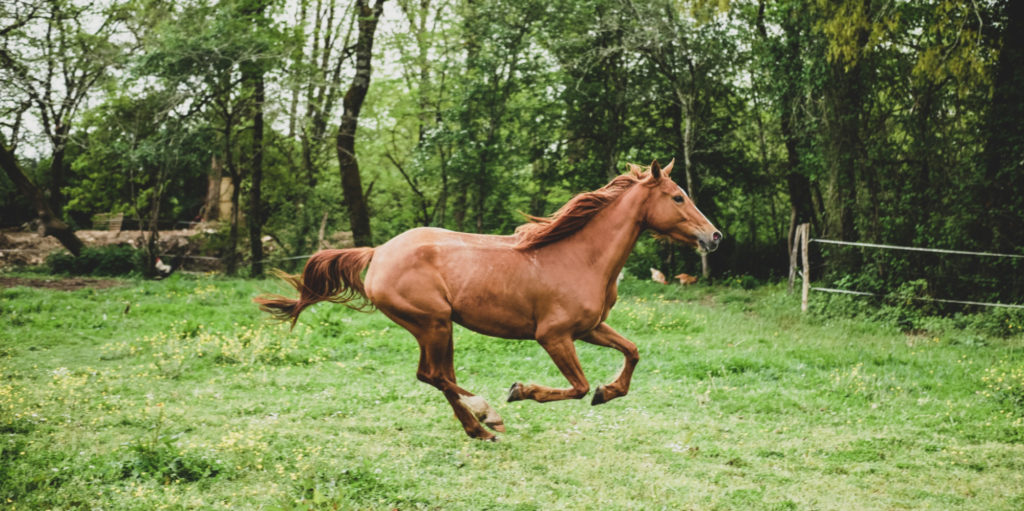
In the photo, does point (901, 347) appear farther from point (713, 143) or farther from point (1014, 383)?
point (713, 143)

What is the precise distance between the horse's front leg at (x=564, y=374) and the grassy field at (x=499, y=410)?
3.30ft

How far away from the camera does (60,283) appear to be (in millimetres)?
17266

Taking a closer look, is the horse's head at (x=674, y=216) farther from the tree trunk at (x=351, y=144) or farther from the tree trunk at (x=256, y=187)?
the tree trunk at (x=256, y=187)

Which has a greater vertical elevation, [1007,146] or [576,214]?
[1007,146]

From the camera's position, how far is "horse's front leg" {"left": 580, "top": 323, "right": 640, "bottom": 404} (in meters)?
5.09

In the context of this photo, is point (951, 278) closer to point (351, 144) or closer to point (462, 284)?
point (462, 284)

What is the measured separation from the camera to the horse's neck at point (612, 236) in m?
5.16

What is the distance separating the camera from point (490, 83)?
17.8 m

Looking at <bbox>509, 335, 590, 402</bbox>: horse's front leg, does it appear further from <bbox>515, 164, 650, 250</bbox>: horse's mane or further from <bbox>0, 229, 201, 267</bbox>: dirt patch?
<bbox>0, 229, 201, 267</bbox>: dirt patch

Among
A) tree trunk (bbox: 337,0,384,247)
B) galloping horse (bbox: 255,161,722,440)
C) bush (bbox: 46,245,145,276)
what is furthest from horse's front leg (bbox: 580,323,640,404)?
bush (bbox: 46,245,145,276)

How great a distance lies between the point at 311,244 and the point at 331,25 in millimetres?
11343

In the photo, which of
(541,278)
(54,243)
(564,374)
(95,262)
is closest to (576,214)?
(541,278)

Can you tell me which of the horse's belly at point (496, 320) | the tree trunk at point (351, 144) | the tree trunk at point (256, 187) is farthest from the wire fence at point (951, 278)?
the tree trunk at point (256, 187)

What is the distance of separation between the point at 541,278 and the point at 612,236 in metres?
0.58
